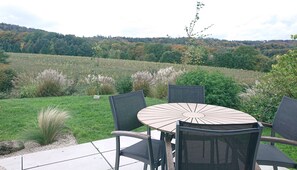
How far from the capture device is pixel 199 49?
7008 millimetres

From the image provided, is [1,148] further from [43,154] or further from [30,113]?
[30,113]

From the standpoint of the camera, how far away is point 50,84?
682cm

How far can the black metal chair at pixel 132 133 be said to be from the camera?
6.44ft

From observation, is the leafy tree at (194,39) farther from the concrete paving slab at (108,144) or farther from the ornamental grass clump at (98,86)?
the concrete paving slab at (108,144)

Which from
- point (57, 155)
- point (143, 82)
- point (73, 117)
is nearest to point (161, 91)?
point (143, 82)

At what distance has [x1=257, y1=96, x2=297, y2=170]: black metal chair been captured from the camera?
1.89 meters

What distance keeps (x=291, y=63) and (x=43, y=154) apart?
416 cm

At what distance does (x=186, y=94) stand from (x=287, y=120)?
1.21 m

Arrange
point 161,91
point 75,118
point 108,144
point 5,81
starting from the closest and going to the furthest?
point 108,144
point 75,118
point 161,91
point 5,81

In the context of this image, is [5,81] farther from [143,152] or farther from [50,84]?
[143,152]

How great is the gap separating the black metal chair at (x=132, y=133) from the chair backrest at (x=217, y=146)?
0.59 metres

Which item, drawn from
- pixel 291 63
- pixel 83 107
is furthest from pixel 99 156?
pixel 291 63

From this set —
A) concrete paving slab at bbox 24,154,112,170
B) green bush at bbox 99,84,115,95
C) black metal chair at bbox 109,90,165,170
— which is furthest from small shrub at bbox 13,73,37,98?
black metal chair at bbox 109,90,165,170

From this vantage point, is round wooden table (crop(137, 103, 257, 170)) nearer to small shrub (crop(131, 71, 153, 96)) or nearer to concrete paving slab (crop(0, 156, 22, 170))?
concrete paving slab (crop(0, 156, 22, 170))
